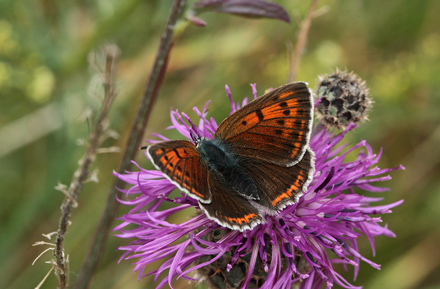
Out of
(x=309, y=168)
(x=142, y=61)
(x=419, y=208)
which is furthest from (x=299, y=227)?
(x=142, y=61)

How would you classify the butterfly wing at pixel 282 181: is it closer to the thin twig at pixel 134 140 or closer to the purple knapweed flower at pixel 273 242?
the purple knapweed flower at pixel 273 242

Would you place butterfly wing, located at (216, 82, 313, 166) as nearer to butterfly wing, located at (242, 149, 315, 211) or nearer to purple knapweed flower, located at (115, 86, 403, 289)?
butterfly wing, located at (242, 149, 315, 211)

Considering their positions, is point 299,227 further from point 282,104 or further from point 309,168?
point 282,104

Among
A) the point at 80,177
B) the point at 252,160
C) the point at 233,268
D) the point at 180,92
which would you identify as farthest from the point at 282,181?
the point at 180,92

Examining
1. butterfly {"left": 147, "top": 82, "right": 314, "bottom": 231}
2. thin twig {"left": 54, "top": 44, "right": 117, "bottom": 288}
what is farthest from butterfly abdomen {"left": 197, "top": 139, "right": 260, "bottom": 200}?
thin twig {"left": 54, "top": 44, "right": 117, "bottom": 288}

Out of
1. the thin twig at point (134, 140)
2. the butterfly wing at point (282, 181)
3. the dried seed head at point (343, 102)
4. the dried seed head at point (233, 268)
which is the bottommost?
the dried seed head at point (233, 268)

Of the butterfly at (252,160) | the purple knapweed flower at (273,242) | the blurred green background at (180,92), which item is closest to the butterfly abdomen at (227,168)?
the butterfly at (252,160)
